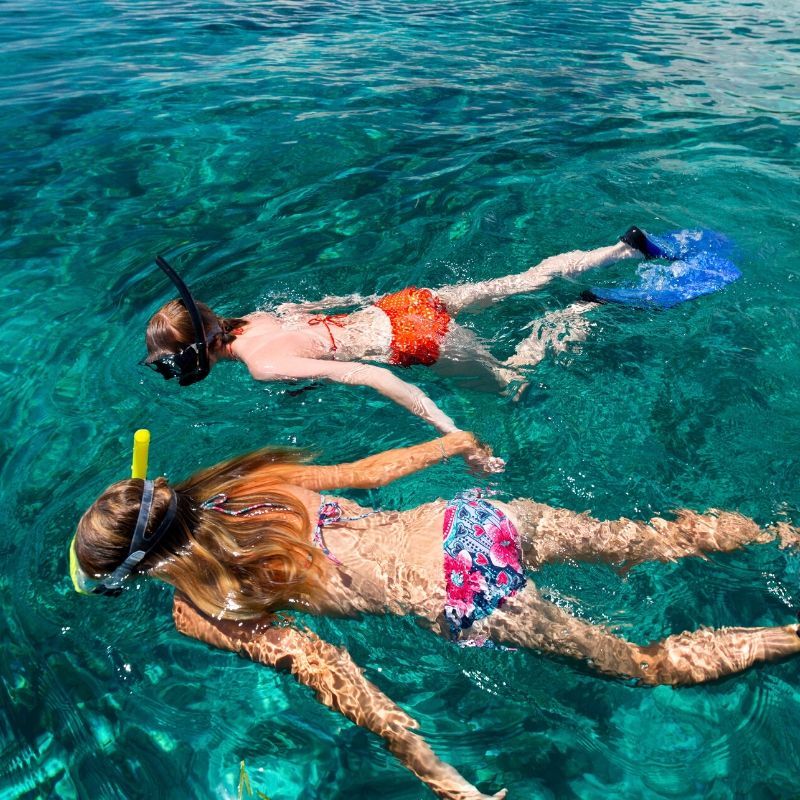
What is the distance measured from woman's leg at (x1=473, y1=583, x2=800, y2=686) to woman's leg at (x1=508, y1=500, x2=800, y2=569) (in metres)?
0.32

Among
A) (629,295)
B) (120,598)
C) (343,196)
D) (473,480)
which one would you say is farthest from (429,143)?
(120,598)

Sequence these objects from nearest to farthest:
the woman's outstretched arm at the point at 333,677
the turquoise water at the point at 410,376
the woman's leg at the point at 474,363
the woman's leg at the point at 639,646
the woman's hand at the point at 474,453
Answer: the woman's outstretched arm at the point at 333,677, the woman's leg at the point at 639,646, the turquoise water at the point at 410,376, the woman's hand at the point at 474,453, the woman's leg at the point at 474,363

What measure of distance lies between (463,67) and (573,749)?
10.7 metres

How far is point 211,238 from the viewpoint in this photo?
690 centimetres

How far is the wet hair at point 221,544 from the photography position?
101 inches

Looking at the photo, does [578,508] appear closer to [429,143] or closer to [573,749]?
[573,749]

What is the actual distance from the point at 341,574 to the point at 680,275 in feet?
12.7

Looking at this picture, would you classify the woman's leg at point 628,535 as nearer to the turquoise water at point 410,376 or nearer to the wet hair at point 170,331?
the turquoise water at point 410,376

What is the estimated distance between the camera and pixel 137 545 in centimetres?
255

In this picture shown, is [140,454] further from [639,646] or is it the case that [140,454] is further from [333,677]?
[639,646]

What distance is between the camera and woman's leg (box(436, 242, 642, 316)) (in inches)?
207

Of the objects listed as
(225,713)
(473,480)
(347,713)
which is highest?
(347,713)

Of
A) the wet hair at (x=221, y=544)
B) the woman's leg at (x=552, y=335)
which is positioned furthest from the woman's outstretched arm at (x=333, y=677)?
the woman's leg at (x=552, y=335)

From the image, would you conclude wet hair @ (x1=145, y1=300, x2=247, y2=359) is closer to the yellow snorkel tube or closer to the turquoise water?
the turquoise water
